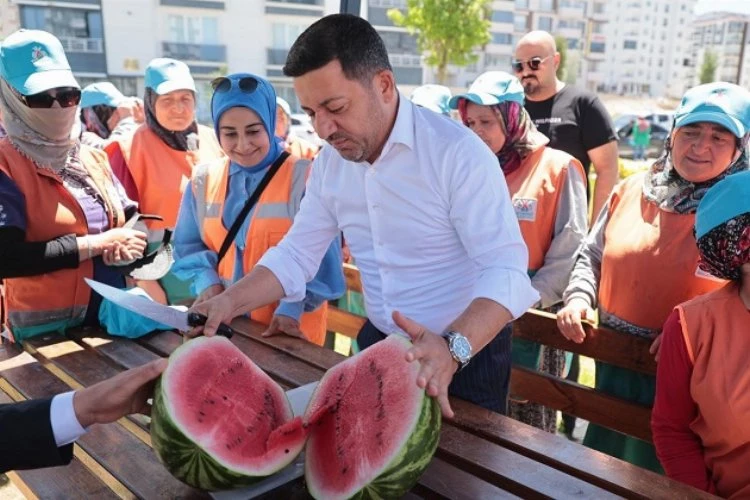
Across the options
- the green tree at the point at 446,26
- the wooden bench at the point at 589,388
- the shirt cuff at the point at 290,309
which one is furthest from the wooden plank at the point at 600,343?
the green tree at the point at 446,26

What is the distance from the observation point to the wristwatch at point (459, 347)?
1504 mm

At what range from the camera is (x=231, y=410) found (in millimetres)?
1634

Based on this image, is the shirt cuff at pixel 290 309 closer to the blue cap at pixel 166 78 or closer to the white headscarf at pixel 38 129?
the white headscarf at pixel 38 129

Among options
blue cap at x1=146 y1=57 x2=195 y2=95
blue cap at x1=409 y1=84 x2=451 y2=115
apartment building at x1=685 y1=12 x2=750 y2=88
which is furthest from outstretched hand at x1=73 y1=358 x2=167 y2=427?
apartment building at x1=685 y1=12 x2=750 y2=88

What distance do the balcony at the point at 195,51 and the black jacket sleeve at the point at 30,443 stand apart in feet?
103

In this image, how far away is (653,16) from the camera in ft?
320

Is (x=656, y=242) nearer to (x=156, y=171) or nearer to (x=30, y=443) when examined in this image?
(x=30, y=443)

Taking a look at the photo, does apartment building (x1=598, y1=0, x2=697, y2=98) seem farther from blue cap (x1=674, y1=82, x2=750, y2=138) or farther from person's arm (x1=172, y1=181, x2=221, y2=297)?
person's arm (x1=172, y1=181, x2=221, y2=297)

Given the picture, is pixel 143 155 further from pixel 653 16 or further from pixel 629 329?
pixel 653 16

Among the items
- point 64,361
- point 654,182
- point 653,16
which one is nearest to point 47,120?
point 64,361

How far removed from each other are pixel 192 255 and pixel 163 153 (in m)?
1.47

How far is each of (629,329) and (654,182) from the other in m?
0.62

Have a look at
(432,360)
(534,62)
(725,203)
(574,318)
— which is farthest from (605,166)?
(432,360)

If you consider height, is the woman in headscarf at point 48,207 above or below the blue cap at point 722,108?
below
